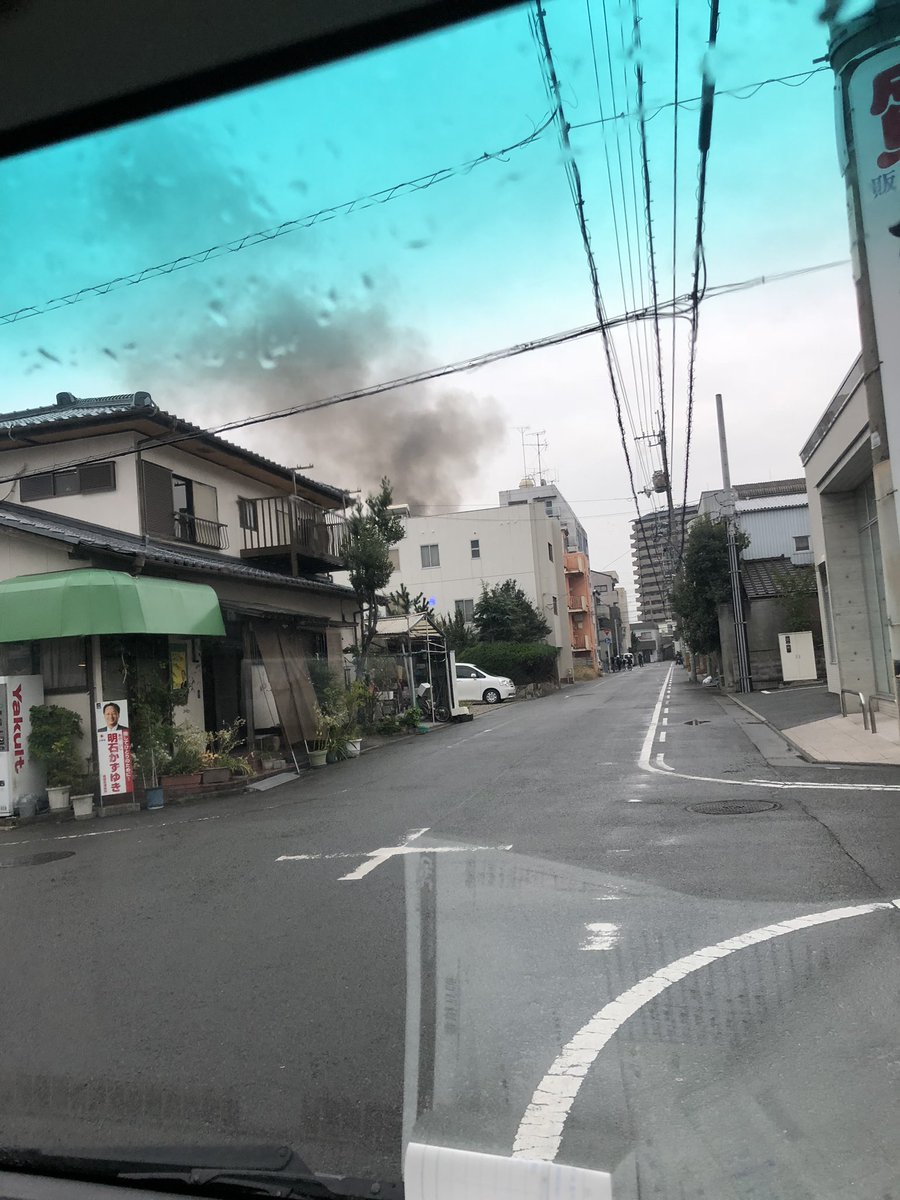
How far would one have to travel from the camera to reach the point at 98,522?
17.6 meters

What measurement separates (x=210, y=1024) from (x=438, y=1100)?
59.1 inches

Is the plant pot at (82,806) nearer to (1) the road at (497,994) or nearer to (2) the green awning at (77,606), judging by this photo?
(2) the green awning at (77,606)

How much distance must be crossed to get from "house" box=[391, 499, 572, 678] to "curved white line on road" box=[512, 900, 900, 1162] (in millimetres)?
47753

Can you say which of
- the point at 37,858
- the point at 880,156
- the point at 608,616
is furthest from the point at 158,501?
the point at 608,616

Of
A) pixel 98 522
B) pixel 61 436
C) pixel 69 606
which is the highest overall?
pixel 61 436

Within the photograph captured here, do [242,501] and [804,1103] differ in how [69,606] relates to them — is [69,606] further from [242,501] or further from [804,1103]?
[804,1103]

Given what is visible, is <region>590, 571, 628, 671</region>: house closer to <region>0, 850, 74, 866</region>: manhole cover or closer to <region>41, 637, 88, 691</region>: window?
<region>41, 637, 88, 691</region>: window

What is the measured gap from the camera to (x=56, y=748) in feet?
45.7

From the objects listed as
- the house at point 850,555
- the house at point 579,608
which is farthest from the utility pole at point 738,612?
the house at point 579,608

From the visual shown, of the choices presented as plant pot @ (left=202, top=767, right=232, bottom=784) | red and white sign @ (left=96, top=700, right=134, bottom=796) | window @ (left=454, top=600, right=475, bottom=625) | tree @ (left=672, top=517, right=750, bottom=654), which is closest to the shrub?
window @ (left=454, top=600, right=475, bottom=625)

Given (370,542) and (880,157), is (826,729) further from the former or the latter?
(370,542)

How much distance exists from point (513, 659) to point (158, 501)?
29.0 metres

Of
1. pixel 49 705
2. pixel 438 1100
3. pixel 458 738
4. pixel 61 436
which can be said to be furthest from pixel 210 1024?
pixel 458 738

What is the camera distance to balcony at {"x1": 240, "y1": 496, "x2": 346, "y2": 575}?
21.7 metres
